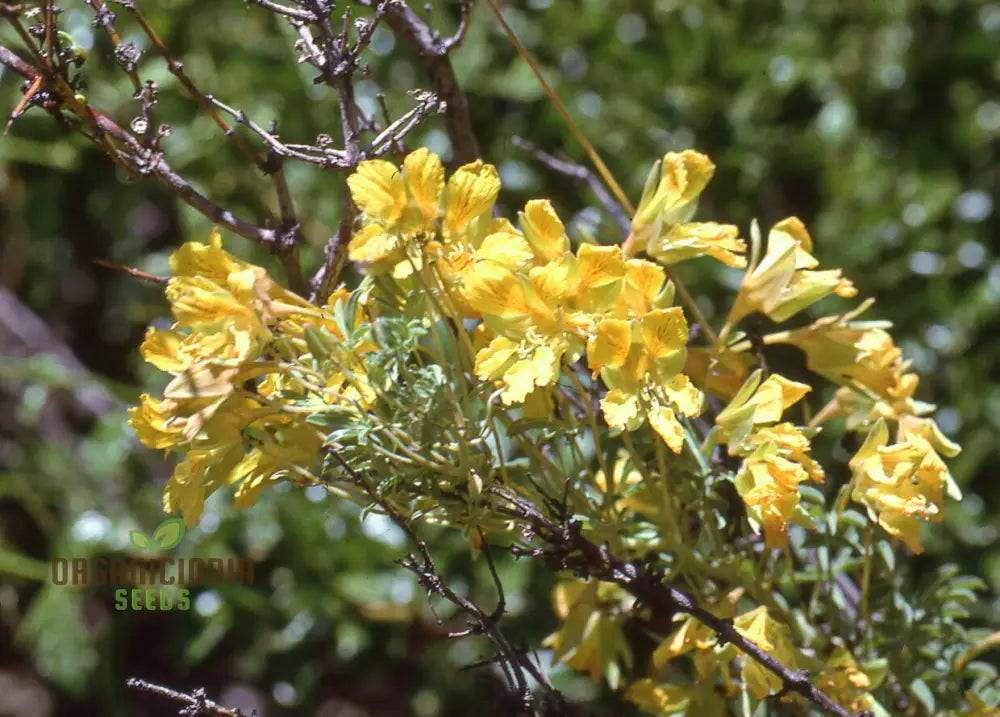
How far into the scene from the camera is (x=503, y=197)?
165cm

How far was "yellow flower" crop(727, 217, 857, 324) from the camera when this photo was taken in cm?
79

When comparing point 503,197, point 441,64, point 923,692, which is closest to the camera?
point 923,692

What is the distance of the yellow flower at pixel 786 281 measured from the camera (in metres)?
0.79

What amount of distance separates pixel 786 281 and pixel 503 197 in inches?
35.5

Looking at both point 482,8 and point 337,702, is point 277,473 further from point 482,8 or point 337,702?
point 337,702

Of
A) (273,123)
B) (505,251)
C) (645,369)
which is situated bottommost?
(645,369)

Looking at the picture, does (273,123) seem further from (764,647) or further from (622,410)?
(764,647)

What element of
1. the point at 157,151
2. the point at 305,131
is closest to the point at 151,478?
the point at 305,131

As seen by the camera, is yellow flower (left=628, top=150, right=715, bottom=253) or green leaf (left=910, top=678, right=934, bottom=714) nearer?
yellow flower (left=628, top=150, right=715, bottom=253)

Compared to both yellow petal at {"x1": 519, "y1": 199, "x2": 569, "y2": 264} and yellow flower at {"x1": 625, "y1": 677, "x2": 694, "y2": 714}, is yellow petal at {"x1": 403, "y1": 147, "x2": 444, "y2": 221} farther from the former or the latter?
yellow flower at {"x1": 625, "y1": 677, "x2": 694, "y2": 714}

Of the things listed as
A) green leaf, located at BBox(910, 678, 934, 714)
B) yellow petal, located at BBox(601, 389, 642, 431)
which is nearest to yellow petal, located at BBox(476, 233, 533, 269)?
yellow petal, located at BBox(601, 389, 642, 431)

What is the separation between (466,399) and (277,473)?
14 cm

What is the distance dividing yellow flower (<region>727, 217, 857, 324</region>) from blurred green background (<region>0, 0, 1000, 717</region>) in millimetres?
779

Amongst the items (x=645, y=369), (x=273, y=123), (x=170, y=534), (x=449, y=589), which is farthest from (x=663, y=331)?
(x=170, y=534)
